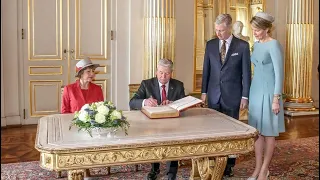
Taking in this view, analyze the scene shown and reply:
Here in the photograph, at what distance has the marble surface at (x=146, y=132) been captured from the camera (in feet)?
8.46

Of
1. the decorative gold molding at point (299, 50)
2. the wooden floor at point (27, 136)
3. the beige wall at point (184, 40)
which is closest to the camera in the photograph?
the wooden floor at point (27, 136)

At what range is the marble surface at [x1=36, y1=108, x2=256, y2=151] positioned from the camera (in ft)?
8.46

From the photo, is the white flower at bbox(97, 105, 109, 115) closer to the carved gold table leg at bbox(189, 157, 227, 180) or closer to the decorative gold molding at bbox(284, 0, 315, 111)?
the carved gold table leg at bbox(189, 157, 227, 180)

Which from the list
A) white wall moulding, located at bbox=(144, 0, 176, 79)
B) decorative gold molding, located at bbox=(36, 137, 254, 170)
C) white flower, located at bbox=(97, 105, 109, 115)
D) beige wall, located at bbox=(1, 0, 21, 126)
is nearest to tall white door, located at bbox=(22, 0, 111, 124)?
beige wall, located at bbox=(1, 0, 21, 126)

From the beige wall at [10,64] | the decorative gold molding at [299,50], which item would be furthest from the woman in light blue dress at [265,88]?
the decorative gold molding at [299,50]

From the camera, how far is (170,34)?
7.23 metres

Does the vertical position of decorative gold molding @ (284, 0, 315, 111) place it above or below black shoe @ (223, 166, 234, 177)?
above

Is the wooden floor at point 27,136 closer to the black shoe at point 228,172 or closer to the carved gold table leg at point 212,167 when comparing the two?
the black shoe at point 228,172

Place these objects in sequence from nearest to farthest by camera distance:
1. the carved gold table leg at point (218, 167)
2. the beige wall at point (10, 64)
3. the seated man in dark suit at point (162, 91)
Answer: the carved gold table leg at point (218, 167) → the seated man in dark suit at point (162, 91) → the beige wall at point (10, 64)

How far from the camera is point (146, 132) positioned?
286 centimetres

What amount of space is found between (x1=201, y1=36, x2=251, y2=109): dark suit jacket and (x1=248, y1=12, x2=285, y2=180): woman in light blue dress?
25 centimetres

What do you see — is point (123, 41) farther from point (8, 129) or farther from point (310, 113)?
point (310, 113)

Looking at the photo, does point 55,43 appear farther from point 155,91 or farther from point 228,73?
point 228,73

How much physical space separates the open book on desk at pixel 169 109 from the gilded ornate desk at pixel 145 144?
3.4 inches
